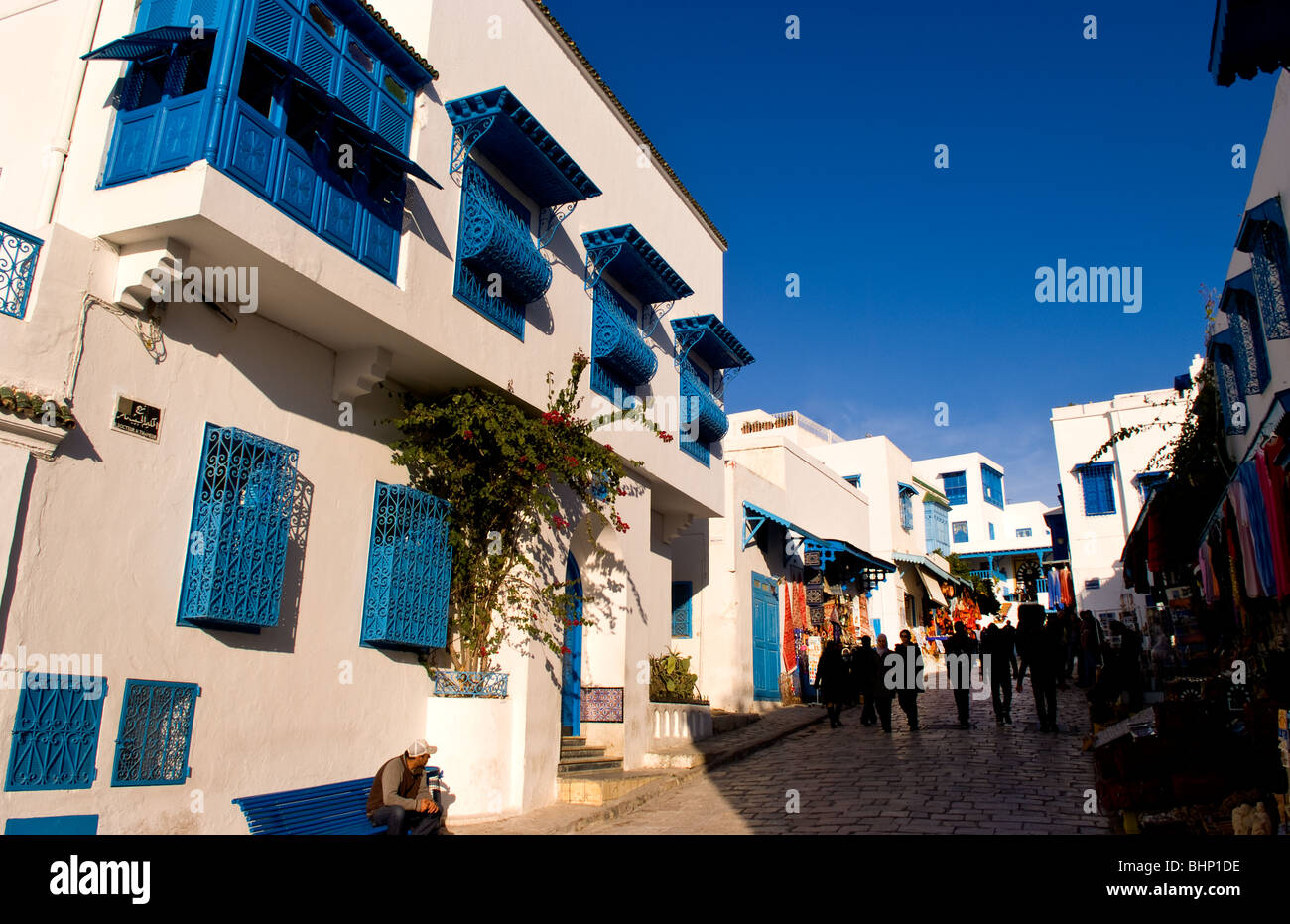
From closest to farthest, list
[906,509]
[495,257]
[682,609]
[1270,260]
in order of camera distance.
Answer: [1270,260] < [495,257] < [682,609] < [906,509]

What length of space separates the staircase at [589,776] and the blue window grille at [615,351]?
4.88m

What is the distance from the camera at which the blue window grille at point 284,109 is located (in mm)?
7105

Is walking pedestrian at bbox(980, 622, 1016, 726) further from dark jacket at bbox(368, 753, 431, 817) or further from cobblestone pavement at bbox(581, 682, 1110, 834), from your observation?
dark jacket at bbox(368, 753, 431, 817)

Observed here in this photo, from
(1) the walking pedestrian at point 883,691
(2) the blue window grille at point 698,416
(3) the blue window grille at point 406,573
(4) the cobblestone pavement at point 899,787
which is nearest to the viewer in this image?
(4) the cobblestone pavement at point 899,787

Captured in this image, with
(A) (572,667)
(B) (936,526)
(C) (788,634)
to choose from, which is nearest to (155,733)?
(A) (572,667)

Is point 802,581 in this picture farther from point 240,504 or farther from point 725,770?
point 240,504

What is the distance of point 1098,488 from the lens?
26047mm

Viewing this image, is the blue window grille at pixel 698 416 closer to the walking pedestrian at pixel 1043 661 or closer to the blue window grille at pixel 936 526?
the walking pedestrian at pixel 1043 661

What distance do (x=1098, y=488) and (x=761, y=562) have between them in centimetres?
1240

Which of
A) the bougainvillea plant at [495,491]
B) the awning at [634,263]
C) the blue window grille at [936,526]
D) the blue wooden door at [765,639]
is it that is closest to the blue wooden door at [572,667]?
the bougainvillea plant at [495,491]

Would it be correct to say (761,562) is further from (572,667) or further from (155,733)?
(155,733)

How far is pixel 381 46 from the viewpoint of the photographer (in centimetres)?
895

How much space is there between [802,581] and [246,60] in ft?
57.1

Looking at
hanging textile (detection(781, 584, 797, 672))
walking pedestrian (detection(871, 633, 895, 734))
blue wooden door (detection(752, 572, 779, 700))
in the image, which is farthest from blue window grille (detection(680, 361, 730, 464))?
hanging textile (detection(781, 584, 797, 672))
